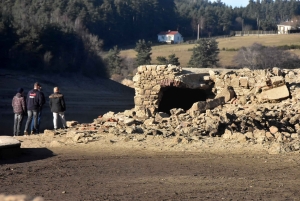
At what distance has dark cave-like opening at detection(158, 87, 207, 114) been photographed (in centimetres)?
2003

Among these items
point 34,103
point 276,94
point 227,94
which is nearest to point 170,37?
point 227,94

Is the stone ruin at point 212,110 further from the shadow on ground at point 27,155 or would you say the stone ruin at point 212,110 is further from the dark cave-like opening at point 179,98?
the shadow on ground at point 27,155

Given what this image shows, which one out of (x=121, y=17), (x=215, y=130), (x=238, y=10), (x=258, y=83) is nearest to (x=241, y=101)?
(x=258, y=83)

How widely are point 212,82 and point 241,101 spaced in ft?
5.80

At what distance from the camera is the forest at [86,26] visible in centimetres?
4522

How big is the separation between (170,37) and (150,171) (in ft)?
243

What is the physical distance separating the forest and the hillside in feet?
5.15

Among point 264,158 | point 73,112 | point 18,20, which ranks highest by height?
point 18,20

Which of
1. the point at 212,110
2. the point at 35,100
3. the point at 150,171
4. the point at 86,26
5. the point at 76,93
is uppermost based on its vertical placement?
the point at 86,26

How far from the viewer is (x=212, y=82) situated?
62.1 feet

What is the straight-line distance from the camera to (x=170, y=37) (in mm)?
83312

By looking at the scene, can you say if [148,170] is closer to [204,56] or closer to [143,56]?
[204,56]

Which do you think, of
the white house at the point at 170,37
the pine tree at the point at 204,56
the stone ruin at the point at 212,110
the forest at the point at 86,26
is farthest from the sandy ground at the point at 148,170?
the white house at the point at 170,37

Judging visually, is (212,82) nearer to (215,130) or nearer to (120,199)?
(215,130)
